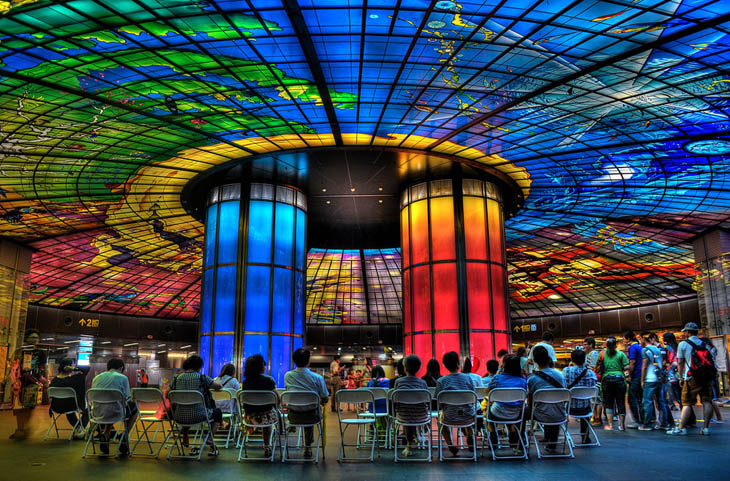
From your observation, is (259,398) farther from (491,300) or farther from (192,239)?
(192,239)

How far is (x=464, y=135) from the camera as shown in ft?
56.0

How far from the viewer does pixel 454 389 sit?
9.04m

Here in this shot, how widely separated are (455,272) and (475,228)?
69.7 inches

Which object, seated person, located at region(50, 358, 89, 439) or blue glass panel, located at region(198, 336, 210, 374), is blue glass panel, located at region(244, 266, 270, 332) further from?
seated person, located at region(50, 358, 89, 439)

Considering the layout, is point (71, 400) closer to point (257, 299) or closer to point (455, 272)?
point (257, 299)

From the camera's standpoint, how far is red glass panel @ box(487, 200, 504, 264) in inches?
778

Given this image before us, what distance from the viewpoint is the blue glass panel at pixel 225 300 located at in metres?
19.2

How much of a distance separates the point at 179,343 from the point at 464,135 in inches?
1462

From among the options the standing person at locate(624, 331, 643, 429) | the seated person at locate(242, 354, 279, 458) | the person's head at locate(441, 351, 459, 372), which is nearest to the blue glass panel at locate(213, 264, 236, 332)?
the seated person at locate(242, 354, 279, 458)

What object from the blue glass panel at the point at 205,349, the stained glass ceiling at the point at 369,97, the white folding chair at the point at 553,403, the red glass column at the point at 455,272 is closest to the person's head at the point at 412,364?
the white folding chair at the point at 553,403

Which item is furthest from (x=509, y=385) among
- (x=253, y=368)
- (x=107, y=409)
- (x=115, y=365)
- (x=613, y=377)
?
(x=115, y=365)

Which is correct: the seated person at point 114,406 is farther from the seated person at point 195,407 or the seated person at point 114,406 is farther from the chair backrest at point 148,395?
the seated person at point 195,407

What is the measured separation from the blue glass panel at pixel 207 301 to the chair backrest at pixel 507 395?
1301 centimetres

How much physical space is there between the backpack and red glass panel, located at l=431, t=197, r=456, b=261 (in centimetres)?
893
